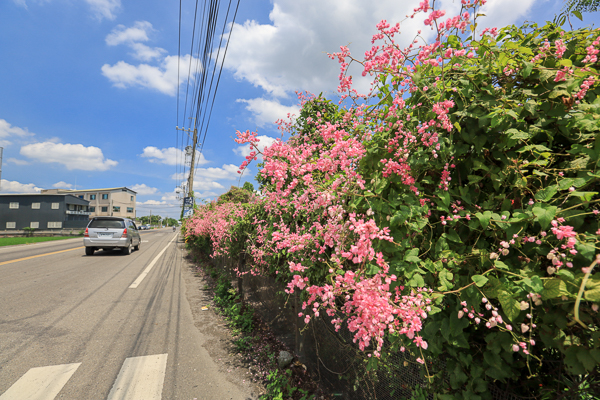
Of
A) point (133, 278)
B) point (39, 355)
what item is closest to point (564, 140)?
point (39, 355)

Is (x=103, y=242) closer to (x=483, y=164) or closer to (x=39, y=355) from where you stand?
(x=39, y=355)

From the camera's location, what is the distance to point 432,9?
1.73m

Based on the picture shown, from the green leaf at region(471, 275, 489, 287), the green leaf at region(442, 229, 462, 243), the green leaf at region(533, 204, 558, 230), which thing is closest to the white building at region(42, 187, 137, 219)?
the green leaf at region(442, 229, 462, 243)

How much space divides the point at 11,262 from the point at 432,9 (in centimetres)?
1531

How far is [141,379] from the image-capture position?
11.0 ft

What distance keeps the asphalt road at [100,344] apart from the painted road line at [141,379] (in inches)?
0.4

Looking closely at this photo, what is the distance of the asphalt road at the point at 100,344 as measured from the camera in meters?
3.17

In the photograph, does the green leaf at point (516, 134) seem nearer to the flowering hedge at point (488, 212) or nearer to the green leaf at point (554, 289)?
the flowering hedge at point (488, 212)

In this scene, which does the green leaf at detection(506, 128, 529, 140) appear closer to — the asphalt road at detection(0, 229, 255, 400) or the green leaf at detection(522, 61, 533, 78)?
the green leaf at detection(522, 61, 533, 78)

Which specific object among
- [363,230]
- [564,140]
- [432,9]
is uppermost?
[432,9]

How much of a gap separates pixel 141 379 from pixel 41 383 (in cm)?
110

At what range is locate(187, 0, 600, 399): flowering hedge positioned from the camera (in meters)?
1.20

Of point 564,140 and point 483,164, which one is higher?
point 564,140

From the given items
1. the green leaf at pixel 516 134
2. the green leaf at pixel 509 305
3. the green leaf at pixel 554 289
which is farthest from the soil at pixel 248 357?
the green leaf at pixel 516 134
